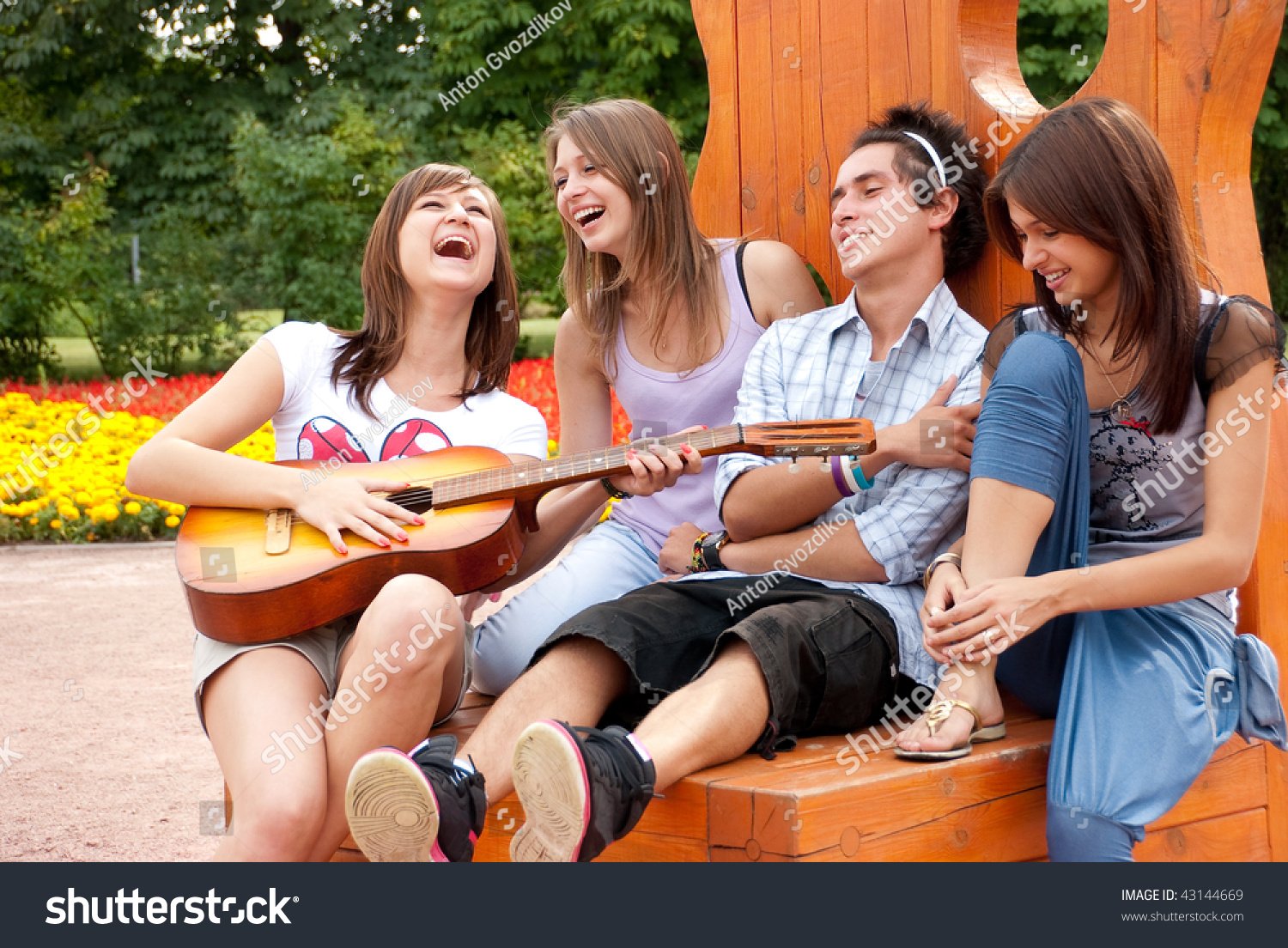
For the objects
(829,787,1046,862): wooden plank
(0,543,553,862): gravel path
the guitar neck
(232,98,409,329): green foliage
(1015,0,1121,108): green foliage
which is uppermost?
(1015,0,1121,108): green foliage

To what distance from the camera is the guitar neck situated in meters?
3.06

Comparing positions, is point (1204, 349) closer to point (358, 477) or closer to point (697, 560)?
point (697, 560)

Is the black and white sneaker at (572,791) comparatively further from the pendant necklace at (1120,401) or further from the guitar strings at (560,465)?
the pendant necklace at (1120,401)

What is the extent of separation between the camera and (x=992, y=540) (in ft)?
8.82

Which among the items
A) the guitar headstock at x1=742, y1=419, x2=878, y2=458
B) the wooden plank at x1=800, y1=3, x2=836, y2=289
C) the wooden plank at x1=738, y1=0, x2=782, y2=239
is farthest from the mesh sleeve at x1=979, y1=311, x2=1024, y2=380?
the wooden plank at x1=738, y1=0, x2=782, y2=239

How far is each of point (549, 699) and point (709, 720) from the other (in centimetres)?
37

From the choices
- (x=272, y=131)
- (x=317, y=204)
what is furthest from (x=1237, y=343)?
(x=272, y=131)

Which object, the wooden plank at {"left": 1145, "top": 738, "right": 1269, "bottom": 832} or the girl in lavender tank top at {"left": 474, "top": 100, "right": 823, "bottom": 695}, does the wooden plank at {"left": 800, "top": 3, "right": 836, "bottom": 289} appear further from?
the wooden plank at {"left": 1145, "top": 738, "right": 1269, "bottom": 832}

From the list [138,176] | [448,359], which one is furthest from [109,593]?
[138,176]

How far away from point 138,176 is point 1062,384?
58.3 ft

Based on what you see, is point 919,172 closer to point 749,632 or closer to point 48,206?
point 749,632

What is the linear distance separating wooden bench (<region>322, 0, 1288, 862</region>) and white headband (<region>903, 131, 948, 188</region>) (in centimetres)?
16
